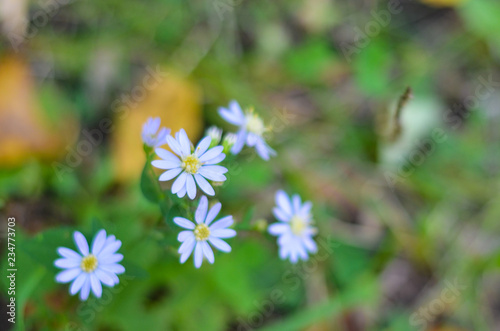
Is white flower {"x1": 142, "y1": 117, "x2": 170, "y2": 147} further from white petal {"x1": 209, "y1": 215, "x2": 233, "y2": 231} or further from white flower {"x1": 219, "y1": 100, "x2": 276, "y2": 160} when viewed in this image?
white petal {"x1": 209, "y1": 215, "x2": 233, "y2": 231}

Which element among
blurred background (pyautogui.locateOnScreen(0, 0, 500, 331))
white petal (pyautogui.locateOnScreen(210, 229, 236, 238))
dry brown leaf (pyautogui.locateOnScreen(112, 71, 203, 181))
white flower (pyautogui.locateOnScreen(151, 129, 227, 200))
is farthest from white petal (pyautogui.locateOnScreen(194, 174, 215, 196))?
dry brown leaf (pyautogui.locateOnScreen(112, 71, 203, 181))

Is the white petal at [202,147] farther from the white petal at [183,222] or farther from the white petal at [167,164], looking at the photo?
the white petal at [183,222]

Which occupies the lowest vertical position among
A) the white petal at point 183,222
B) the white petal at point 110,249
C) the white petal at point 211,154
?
the white petal at point 110,249

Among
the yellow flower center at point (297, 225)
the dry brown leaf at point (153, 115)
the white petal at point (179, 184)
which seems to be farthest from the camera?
the dry brown leaf at point (153, 115)

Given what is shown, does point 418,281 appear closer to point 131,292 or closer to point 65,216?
point 131,292

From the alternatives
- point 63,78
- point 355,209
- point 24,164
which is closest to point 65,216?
point 24,164

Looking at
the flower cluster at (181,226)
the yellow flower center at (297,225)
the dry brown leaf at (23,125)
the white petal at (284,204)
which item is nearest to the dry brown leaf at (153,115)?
the dry brown leaf at (23,125)
